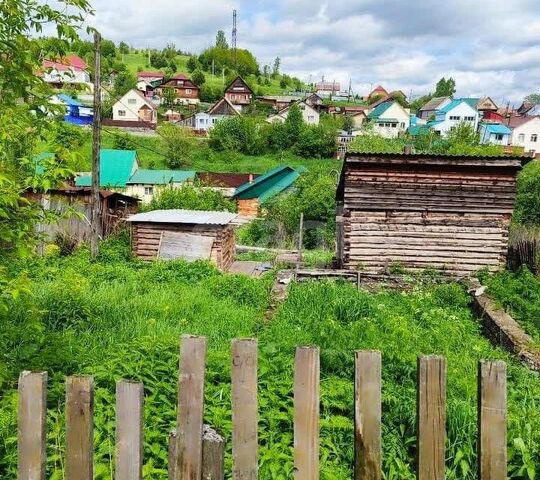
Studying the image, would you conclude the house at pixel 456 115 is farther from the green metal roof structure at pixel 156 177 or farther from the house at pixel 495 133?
the green metal roof structure at pixel 156 177

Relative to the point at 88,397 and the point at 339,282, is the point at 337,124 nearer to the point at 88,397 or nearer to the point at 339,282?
the point at 339,282

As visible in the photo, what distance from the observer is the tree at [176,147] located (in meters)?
52.8

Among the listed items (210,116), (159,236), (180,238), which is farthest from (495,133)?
(159,236)

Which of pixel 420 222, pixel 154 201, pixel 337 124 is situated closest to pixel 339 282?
pixel 420 222

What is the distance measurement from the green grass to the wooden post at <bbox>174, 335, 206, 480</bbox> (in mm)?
1452

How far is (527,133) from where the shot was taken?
71812 millimetres

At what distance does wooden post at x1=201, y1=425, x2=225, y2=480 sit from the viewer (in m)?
1.79

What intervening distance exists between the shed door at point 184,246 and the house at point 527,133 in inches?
2571

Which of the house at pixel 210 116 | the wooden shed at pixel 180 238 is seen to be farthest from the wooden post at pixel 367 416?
the house at pixel 210 116

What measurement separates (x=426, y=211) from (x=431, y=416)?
47.8 ft

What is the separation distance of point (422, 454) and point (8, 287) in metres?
2.55

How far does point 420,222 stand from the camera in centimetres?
1570

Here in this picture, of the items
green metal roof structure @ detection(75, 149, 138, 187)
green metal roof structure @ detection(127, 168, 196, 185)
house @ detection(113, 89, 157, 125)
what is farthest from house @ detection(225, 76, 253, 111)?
green metal roof structure @ detection(127, 168, 196, 185)

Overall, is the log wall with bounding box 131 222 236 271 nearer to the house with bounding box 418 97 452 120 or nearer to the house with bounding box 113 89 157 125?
the house with bounding box 113 89 157 125
